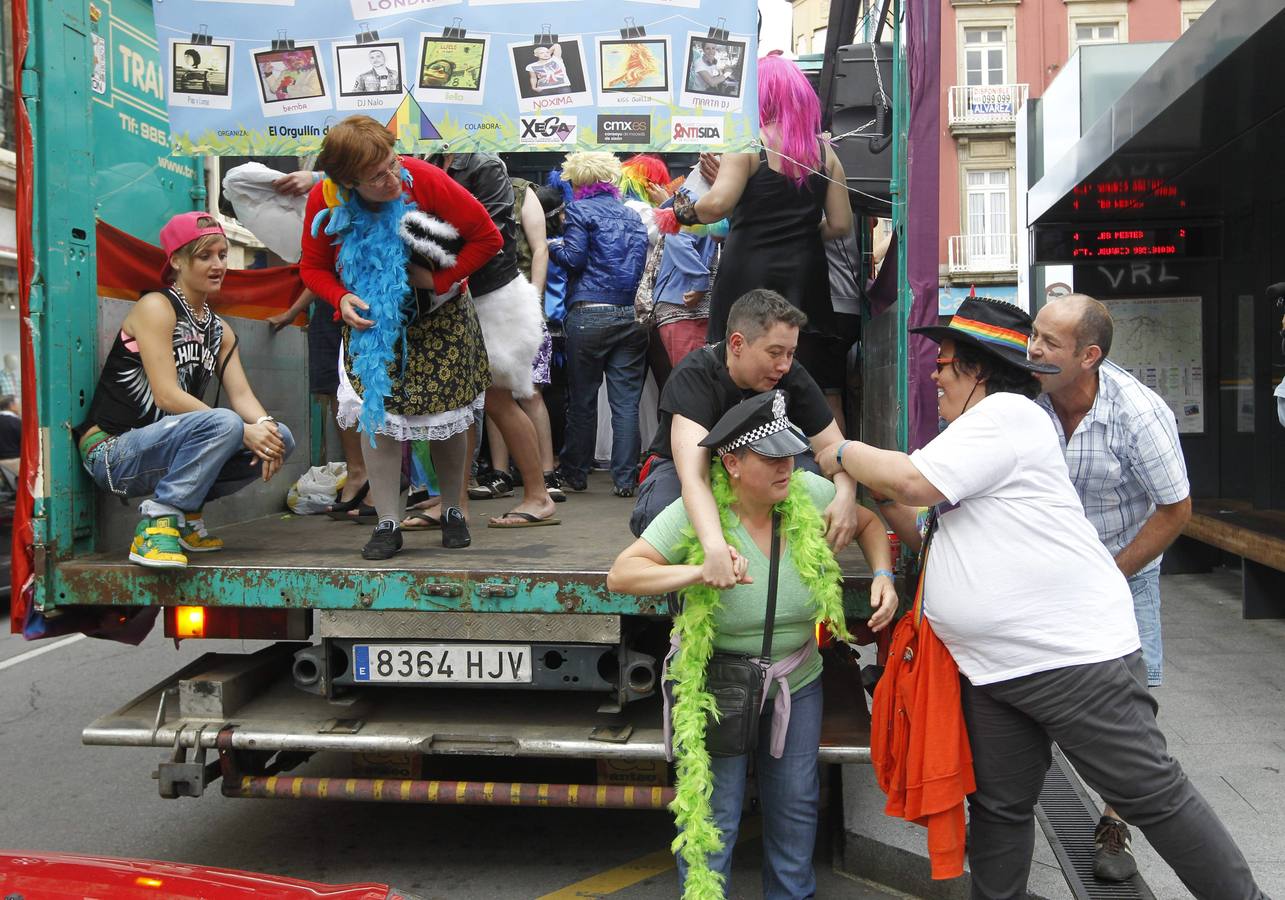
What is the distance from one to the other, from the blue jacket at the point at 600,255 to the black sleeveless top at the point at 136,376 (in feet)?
8.09

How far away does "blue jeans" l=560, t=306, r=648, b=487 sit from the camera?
6.43 m

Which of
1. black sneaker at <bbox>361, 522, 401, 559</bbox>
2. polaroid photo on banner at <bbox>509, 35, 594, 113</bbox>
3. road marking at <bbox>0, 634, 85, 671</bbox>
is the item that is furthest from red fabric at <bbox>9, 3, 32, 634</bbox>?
road marking at <bbox>0, 634, 85, 671</bbox>

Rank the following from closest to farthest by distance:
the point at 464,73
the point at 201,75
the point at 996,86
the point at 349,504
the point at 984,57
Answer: the point at 464,73
the point at 201,75
the point at 349,504
the point at 996,86
the point at 984,57

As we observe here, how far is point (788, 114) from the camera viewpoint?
4688 millimetres

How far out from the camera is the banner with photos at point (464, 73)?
441cm

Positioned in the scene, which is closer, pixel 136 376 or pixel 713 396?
pixel 713 396

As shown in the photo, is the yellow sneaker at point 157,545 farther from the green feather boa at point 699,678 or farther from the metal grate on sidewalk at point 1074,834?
the metal grate on sidewalk at point 1074,834

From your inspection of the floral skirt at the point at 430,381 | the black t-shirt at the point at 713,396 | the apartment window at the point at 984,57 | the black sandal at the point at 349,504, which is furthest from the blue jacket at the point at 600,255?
the apartment window at the point at 984,57

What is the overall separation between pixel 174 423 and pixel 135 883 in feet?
6.76

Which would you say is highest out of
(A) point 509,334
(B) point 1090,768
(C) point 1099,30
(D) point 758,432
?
(C) point 1099,30

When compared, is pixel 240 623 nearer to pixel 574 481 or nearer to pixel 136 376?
pixel 136 376

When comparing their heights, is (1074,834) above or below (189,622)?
below

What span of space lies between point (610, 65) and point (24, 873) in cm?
327

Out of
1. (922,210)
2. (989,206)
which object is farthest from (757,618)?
(989,206)
